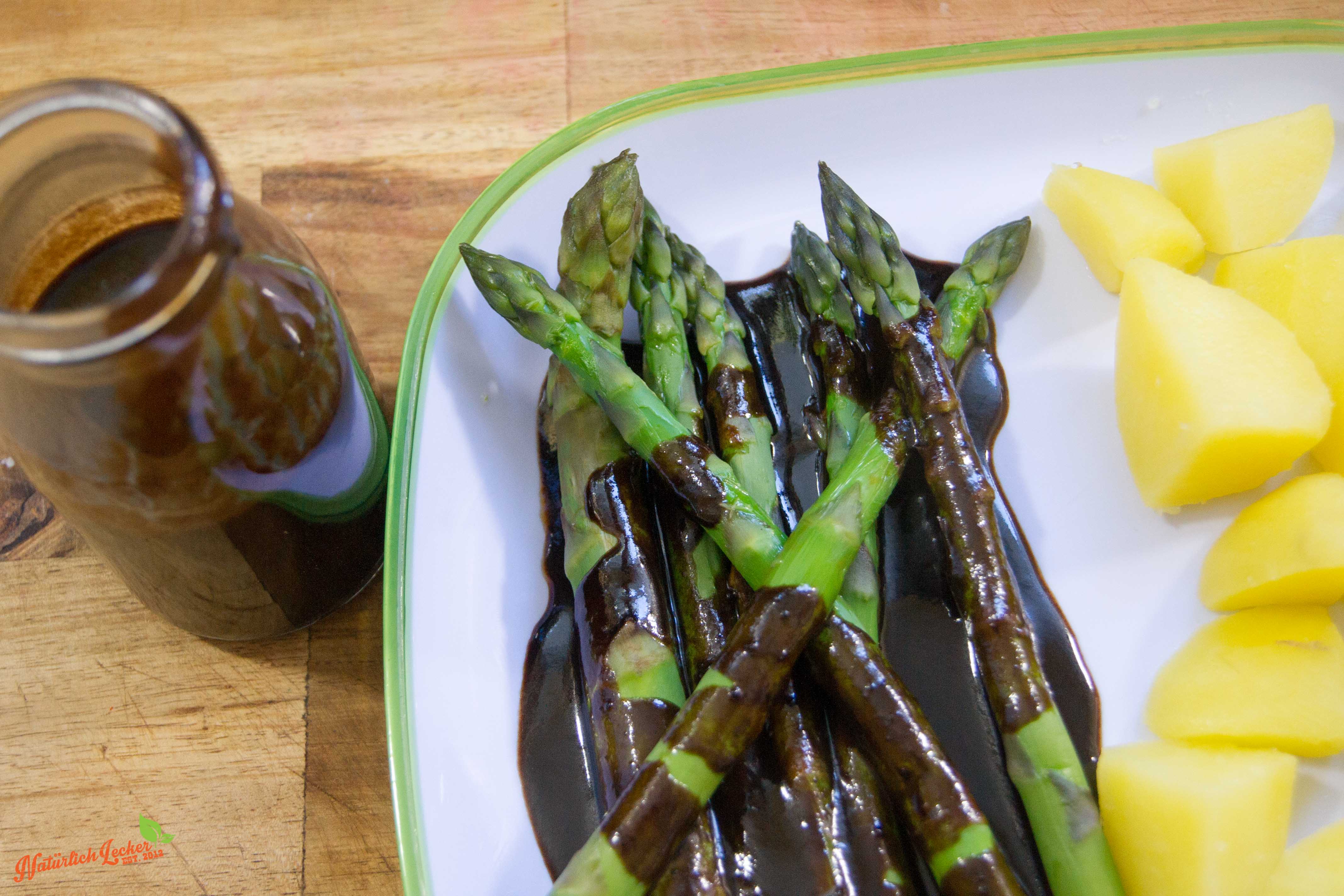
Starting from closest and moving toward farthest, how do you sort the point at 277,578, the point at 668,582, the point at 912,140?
the point at 277,578 → the point at 668,582 → the point at 912,140

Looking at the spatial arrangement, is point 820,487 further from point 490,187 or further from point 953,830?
point 490,187

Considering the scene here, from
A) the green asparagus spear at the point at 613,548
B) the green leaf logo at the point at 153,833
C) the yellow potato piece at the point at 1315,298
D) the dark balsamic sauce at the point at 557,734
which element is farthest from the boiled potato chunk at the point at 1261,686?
the green leaf logo at the point at 153,833

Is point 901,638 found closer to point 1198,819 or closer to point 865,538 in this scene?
point 865,538

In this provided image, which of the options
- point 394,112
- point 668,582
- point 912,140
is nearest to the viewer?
point 668,582

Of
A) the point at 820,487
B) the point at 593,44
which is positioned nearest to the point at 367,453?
the point at 820,487

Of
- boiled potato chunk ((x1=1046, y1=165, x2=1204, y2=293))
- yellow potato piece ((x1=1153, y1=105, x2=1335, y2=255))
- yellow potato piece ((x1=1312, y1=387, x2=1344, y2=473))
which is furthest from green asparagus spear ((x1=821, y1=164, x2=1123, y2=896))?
yellow potato piece ((x1=1312, y1=387, x2=1344, y2=473))

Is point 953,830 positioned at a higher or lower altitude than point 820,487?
lower
